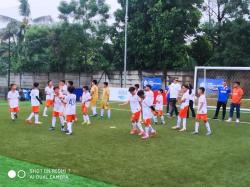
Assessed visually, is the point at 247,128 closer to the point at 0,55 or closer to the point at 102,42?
the point at 102,42

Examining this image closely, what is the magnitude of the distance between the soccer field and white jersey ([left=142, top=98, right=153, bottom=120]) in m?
0.77

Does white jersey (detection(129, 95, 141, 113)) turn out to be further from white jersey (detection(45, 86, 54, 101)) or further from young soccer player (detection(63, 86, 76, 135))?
white jersey (detection(45, 86, 54, 101))

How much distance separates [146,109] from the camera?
13203 mm

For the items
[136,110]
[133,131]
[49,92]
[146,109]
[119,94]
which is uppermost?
[49,92]

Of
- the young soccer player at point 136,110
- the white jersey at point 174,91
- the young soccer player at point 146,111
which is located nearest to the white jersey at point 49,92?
the white jersey at point 174,91

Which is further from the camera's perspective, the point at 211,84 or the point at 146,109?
the point at 211,84

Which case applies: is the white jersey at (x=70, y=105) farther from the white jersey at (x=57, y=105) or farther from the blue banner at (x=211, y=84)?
the blue banner at (x=211, y=84)

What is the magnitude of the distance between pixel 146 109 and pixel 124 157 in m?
3.50

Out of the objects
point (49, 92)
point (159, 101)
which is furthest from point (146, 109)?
point (49, 92)

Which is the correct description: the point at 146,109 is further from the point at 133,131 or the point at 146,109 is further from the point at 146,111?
the point at 133,131

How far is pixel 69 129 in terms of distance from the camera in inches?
528


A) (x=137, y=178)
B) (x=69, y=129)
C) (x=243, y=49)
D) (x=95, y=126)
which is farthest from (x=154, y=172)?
(x=243, y=49)

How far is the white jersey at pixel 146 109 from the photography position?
517 inches

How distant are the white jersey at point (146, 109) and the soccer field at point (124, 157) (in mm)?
765
